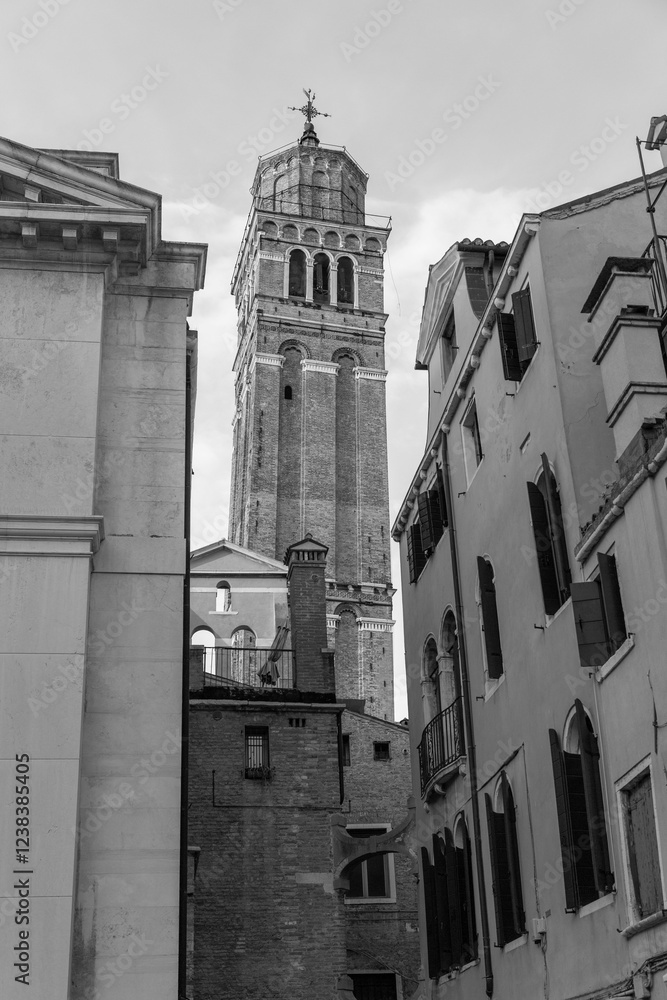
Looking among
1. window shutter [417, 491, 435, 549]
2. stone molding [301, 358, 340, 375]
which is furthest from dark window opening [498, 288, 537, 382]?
stone molding [301, 358, 340, 375]

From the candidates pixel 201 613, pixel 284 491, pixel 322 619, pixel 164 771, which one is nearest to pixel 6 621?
pixel 164 771

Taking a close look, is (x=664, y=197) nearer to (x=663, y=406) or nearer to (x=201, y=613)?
(x=663, y=406)

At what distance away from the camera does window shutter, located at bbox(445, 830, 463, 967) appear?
1852 centimetres

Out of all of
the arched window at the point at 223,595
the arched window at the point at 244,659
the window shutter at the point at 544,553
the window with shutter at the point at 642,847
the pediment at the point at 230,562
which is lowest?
the window with shutter at the point at 642,847

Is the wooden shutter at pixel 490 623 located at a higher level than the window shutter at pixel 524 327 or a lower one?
lower

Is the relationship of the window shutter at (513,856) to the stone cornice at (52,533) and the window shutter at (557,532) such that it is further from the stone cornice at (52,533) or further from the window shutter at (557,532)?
the stone cornice at (52,533)

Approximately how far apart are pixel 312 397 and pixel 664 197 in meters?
47.8

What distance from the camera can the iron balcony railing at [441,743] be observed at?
1903cm

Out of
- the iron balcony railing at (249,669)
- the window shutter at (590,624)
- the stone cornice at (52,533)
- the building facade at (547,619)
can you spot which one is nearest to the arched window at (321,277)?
the iron balcony railing at (249,669)

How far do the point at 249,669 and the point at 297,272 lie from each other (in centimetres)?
3989

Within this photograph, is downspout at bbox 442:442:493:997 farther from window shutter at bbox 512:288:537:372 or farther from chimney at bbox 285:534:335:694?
chimney at bbox 285:534:335:694

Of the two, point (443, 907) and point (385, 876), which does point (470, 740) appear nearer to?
point (443, 907)

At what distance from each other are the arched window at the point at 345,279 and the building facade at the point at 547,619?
47131 millimetres

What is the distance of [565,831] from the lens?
1376 cm
